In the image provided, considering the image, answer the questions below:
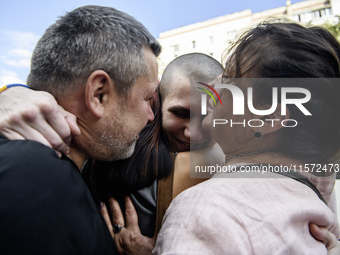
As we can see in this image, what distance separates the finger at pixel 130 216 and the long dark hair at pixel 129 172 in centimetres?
9

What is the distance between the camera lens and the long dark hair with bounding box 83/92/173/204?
172cm

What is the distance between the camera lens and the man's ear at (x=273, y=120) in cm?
135

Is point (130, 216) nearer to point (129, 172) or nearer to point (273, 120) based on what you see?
point (129, 172)

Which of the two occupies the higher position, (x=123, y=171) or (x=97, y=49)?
(x=97, y=49)

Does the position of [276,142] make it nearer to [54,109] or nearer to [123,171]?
[123,171]

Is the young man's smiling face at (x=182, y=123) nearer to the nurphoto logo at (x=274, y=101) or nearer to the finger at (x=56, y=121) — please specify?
the nurphoto logo at (x=274, y=101)

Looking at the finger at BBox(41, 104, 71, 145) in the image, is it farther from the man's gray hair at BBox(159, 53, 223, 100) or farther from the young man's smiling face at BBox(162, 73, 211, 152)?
the man's gray hair at BBox(159, 53, 223, 100)

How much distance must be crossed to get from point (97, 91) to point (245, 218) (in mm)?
963

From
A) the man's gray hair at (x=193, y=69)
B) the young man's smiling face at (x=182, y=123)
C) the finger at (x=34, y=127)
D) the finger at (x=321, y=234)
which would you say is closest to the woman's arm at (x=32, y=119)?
the finger at (x=34, y=127)

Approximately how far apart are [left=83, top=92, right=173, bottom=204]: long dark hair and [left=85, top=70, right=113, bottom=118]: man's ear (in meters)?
0.44

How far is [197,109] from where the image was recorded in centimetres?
252

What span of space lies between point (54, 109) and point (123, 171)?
71 centimetres

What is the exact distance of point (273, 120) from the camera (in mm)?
1362

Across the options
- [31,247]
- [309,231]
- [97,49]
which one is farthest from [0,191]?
[309,231]
